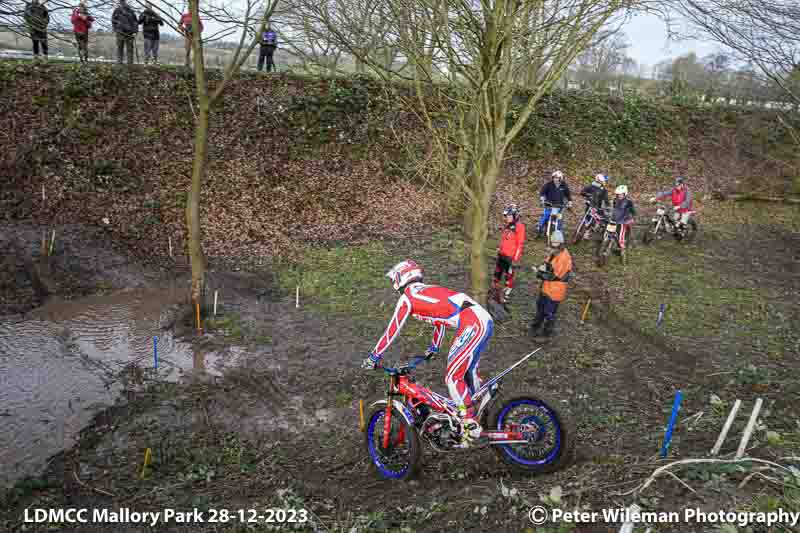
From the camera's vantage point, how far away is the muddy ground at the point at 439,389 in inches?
186

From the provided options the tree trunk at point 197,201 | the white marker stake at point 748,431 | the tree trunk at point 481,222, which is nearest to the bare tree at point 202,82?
the tree trunk at point 197,201

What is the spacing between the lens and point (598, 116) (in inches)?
980

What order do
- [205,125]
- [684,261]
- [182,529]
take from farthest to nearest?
1. [684,261]
2. [205,125]
3. [182,529]

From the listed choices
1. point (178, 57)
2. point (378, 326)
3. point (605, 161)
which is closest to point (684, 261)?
point (378, 326)

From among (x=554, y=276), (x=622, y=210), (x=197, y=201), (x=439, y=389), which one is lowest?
(x=439, y=389)

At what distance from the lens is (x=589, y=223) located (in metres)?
14.9

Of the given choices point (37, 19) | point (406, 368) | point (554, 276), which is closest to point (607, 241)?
point (554, 276)

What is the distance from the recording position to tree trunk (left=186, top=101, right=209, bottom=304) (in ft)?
31.0

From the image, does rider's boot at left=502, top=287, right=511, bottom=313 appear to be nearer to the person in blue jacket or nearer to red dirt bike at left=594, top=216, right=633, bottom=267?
red dirt bike at left=594, top=216, right=633, bottom=267

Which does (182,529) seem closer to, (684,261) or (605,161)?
(684,261)

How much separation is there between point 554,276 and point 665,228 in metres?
9.18

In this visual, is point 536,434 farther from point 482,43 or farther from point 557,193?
point 557,193

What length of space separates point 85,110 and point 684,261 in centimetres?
1778

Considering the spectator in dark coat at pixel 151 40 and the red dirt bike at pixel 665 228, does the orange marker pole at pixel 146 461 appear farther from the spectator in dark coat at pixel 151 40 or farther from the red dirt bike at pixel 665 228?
the spectator in dark coat at pixel 151 40
